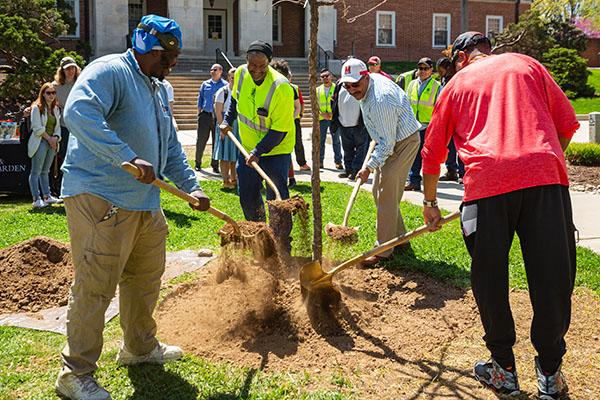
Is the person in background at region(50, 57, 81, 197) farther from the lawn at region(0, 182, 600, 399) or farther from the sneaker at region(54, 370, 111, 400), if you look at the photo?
the sneaker at region(54, 370, 111, 400)

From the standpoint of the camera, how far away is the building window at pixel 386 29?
35.2 metres

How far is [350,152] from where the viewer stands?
40.4 ft

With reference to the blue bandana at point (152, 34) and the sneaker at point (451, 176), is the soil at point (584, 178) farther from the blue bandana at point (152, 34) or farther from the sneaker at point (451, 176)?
the blue bandana at point (152, 34)

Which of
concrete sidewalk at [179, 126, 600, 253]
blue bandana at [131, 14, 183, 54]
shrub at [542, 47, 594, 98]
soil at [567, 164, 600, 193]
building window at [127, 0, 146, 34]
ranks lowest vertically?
concrete sidewalk at [179, 126, 600, 253]

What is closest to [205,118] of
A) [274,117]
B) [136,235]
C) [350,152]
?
[350,152]

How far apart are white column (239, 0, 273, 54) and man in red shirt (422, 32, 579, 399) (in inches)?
1025

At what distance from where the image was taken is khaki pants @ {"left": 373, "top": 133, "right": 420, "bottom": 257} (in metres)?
6.41

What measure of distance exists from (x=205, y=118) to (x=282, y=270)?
7.56 m

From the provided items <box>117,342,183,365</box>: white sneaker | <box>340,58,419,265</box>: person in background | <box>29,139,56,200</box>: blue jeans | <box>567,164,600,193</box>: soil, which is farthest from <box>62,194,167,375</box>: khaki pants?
<box>567,164,600,193</box>: soil

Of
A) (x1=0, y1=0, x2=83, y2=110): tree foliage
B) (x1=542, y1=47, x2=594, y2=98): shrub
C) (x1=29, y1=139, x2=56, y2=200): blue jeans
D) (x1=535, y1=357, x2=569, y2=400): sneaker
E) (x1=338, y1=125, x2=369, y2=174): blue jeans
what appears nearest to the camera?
(x1=535, y1=357, x2=569, y2=400): sneaker

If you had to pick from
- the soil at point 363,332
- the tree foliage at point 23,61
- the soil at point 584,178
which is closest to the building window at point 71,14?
the tree foliage at point 23,61

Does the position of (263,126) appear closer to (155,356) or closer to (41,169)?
(155,356)

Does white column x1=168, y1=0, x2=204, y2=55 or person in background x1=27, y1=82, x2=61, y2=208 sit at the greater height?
white column x1=168, y1=0, x2=204, y2=55

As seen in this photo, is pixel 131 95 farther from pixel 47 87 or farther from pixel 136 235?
pixel 47 87
